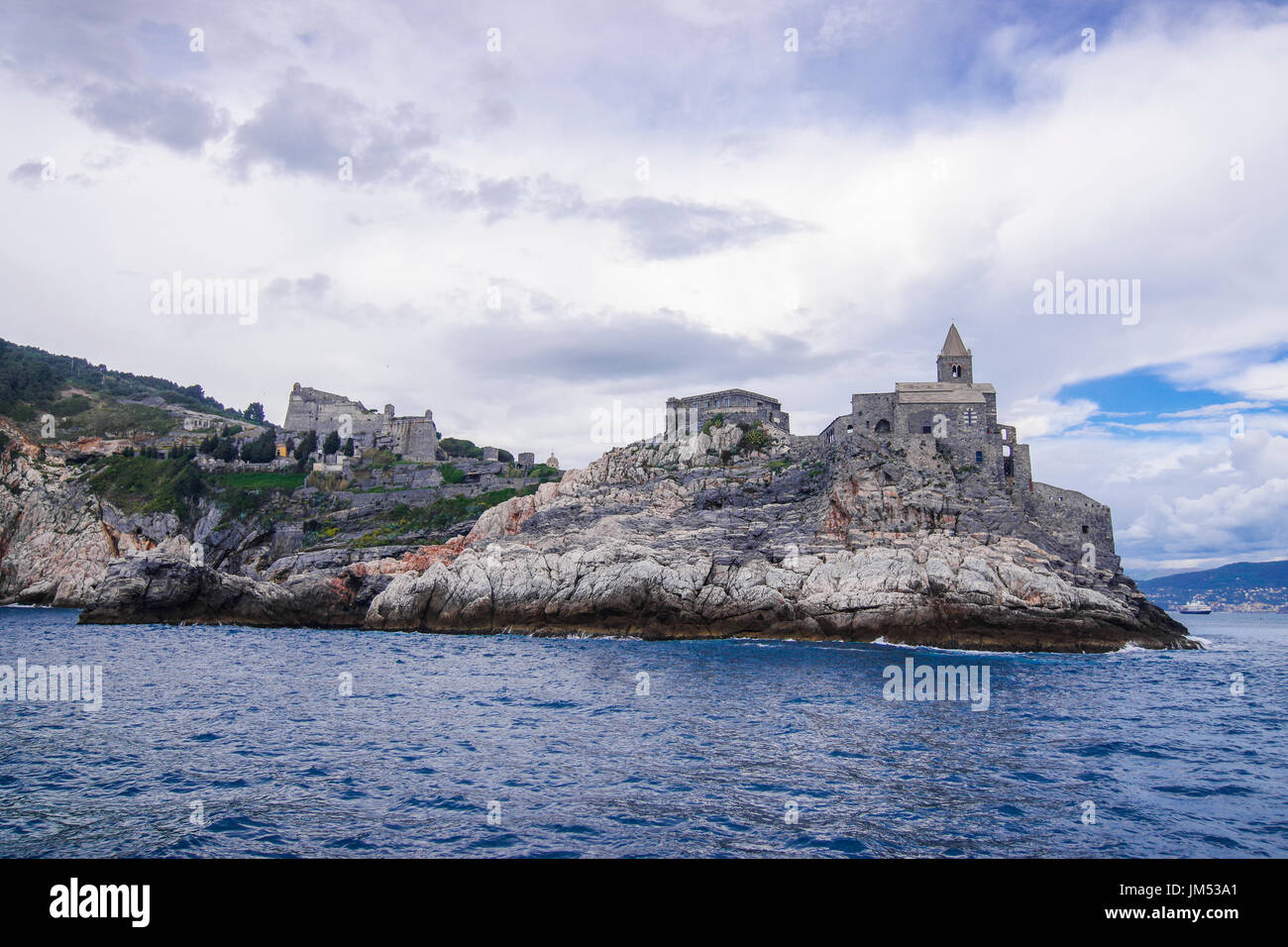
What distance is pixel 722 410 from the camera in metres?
77.2

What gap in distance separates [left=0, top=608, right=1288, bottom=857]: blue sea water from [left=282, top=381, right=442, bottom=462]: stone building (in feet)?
234

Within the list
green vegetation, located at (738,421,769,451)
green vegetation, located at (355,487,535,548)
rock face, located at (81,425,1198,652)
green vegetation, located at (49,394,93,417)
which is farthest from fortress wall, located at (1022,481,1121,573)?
green vegetation, located at (49,394,93,417)

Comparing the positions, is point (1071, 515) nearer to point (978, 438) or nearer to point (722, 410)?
point (978, 438)

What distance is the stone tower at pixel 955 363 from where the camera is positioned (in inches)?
2788

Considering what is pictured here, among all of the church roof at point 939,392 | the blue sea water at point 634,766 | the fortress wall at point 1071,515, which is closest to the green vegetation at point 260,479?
the blue sea water at point 634,766

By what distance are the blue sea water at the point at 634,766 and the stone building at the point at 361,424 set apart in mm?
71363

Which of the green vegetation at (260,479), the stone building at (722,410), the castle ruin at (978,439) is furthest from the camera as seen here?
the green vegetation at (260,479)

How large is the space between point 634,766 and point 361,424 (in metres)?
103

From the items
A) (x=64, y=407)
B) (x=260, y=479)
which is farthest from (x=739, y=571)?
(x=64, y=407)

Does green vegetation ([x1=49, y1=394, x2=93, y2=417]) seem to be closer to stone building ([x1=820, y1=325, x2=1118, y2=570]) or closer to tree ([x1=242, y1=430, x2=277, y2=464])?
tree ([x1=242, y1=430, x2=277, y2=464])

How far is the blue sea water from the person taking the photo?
1346 cm

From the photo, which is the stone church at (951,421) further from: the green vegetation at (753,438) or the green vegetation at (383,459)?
the green vegetation at (383,459)
